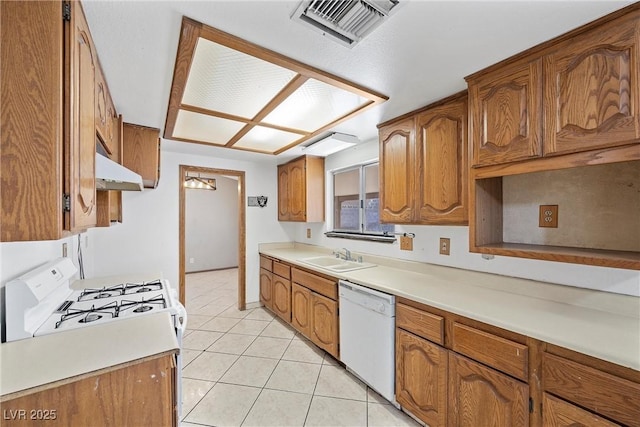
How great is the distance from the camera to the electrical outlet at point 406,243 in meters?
2.28

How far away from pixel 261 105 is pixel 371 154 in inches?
53.6

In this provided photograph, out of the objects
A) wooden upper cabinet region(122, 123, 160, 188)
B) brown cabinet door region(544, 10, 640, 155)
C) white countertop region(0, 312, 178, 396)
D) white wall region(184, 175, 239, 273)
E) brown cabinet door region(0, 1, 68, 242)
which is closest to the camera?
brown cabinet door region(0, 1, 68, 242)

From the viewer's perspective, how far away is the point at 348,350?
209 cm

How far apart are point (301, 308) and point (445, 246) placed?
155 centimetres

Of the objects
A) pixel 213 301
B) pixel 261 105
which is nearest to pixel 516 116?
pixel 261 105

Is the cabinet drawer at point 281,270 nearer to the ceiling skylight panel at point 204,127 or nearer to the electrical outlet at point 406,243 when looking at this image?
the electrical outlet at point 406,243

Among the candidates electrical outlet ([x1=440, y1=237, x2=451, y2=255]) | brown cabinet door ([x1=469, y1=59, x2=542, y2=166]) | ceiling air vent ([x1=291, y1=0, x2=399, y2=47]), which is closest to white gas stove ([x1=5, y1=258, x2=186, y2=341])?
ceiling air vent ([x1=291, y1=0, x2=399, y2=47])

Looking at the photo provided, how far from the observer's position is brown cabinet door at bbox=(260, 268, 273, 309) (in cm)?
344

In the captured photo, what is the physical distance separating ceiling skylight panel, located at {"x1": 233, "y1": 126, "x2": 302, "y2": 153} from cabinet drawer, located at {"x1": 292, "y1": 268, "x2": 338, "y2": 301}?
1357 mm

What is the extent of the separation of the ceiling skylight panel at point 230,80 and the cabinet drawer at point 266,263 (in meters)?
2.11

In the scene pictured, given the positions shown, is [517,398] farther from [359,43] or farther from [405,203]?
[359,43]

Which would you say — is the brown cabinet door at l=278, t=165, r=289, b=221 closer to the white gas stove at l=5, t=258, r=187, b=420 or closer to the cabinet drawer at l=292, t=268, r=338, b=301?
the cabinet drawer at l=292, t=268, r=338, b=301

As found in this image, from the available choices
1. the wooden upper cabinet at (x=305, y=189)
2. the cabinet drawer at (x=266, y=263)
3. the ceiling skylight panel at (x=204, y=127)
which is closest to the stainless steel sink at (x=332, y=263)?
the wooden upper cabinet at (x=305, y=189)

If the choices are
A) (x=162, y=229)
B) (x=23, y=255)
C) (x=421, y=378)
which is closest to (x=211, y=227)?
(x=162, y=229)
